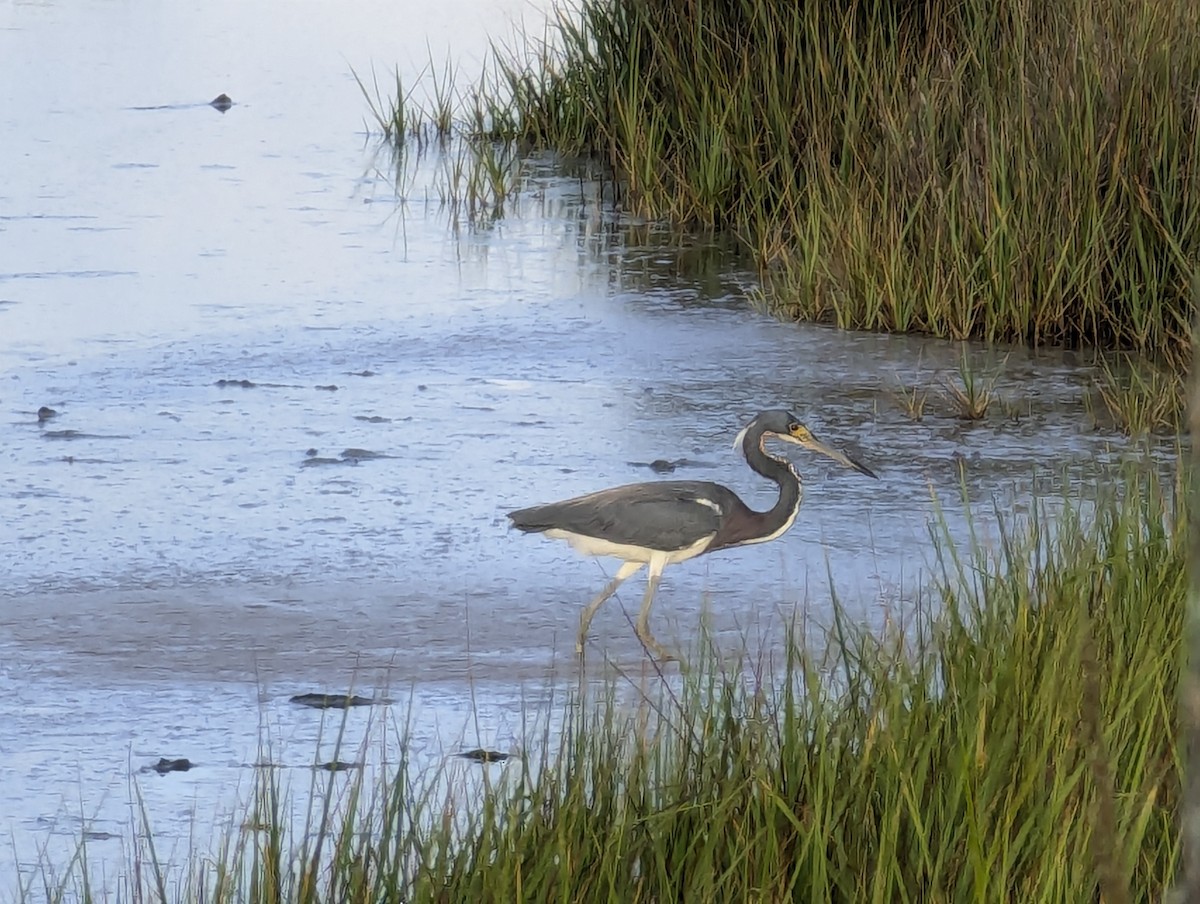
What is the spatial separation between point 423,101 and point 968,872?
12.0 meters

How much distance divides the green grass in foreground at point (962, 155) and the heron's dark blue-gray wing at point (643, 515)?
9.29 feet

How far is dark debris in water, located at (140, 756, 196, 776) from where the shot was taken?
4156mm

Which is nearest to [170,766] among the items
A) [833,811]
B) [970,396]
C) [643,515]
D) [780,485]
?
[643,515]

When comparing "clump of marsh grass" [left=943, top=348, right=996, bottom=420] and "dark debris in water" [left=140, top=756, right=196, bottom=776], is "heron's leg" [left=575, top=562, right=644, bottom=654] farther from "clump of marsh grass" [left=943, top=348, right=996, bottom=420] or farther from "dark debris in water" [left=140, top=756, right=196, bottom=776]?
"clump of marsh grass" [left=943, top=348, right=996, bottom=420]

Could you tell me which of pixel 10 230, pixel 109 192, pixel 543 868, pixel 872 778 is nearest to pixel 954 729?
pixel 872 778

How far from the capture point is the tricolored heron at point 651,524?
4949mm

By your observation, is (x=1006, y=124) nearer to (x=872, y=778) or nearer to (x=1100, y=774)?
(x=872, y=778)

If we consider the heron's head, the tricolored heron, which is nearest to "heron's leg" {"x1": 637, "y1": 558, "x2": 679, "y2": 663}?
the tricolored heron

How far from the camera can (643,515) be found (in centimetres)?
495

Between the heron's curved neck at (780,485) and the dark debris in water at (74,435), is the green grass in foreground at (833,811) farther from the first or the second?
the dark debris in water at (74,435)

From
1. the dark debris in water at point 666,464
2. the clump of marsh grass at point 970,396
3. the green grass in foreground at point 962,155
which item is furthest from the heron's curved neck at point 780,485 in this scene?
the green grass in foreground at point 962,155

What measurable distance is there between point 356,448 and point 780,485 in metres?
1.92

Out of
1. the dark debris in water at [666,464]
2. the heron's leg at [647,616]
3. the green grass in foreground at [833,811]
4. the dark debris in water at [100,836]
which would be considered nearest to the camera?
the green grass in foreground at [833,811]

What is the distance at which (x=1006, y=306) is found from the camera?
8.20 metres
